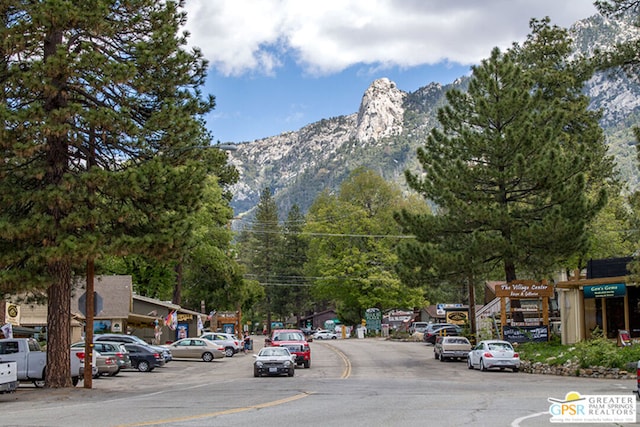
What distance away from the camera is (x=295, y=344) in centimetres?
3647

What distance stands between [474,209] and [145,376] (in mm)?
17881

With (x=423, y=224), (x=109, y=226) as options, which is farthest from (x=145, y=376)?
(x=423, y=224)

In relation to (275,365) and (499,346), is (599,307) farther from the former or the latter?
(275,365)

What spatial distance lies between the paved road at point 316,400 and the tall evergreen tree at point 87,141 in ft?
13.3

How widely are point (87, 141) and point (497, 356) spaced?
19590 mm

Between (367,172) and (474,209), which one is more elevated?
(367,172)

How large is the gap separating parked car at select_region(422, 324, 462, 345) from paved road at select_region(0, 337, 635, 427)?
914 inches

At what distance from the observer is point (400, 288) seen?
2820 inches

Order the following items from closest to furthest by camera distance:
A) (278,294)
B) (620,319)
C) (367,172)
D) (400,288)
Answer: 1. (620,319)
2. (400,288)
3. (367,172)
4. (278,294)

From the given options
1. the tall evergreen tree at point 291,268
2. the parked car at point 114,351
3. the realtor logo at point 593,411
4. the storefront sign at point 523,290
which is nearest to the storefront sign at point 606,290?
the storefront sign at point 523,290

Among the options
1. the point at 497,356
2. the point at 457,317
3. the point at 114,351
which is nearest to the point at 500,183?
the point at 497,356

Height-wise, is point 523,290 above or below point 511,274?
below

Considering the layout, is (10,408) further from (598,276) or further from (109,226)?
(598,276)

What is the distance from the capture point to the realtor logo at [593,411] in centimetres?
1402
